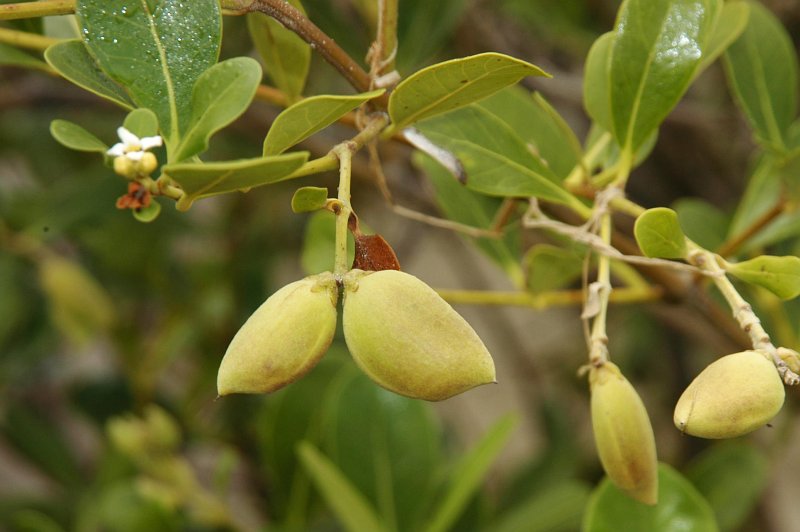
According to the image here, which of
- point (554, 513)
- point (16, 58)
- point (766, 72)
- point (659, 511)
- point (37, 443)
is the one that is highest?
point (766, 72)

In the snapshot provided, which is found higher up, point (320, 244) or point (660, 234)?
point (660, 234)

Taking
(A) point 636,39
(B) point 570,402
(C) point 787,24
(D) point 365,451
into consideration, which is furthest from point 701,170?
(A) point 636,39

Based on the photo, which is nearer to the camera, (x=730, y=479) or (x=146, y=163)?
(x=146, y=163)

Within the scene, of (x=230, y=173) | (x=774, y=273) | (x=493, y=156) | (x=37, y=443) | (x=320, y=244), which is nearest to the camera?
(x=230, y=173)

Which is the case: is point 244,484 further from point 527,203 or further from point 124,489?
point 527,203

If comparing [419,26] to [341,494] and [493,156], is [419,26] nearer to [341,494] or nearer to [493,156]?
[493,156]

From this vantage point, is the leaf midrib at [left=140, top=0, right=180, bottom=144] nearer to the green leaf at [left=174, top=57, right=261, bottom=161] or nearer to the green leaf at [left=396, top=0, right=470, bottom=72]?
the green leaf at [left=174, top=57, right=261, bottom=161]

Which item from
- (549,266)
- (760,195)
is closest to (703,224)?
(760,195)
